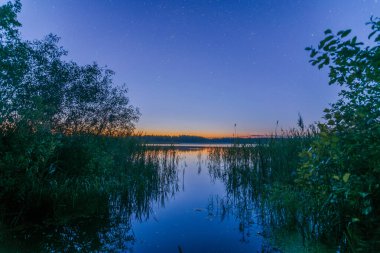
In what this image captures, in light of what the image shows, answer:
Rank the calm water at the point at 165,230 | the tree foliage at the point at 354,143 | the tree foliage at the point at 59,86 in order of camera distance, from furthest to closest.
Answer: the tree foliage at the point at 59,86 → the calm water at the point at 165,230 → the tree foliage at the point at 354,143

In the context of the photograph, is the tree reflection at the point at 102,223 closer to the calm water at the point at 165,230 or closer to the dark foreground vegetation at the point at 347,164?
the calm water at the point at 165,230

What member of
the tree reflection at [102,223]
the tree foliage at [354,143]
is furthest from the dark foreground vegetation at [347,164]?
the tree reflection at [102,223]

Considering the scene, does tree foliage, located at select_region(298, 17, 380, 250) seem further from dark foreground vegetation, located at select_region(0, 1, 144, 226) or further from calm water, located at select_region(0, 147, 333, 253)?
dark foreground vegetation, located at select_region(0, 1, 144, 226)

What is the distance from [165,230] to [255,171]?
17.2ft

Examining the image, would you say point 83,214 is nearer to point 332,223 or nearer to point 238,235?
point 238,235

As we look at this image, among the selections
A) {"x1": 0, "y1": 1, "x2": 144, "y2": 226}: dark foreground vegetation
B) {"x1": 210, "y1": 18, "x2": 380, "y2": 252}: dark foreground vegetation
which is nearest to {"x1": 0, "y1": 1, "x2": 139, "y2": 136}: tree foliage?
{"x1": 0, "y1": 1, "x2": 144, "y2": 226}: dark foreground vegetation

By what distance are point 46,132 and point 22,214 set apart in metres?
2.24

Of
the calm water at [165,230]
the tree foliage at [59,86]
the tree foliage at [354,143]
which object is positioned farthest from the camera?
the tree foliage at [59,86]

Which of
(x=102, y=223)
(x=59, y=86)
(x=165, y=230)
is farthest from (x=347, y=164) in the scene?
(x=59, y=86)

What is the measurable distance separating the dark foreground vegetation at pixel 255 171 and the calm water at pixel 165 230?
0.58ft

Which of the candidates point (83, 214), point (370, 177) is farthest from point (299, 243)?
point (83, 214)

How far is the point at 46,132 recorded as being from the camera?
6594mm

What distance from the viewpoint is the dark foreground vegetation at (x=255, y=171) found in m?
3.02

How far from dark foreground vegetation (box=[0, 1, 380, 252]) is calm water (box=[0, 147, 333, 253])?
176 mm
